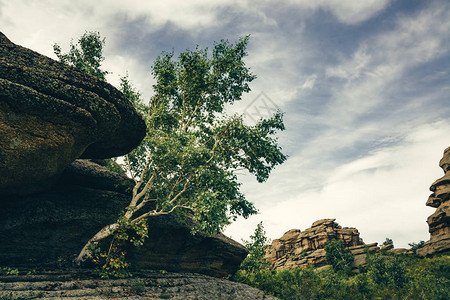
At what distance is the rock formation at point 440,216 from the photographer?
197 ft

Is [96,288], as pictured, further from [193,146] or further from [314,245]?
[314,245]

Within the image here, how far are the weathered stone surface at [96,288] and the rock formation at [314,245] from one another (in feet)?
210

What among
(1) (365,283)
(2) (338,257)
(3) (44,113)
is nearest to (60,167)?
(3) (44,113)

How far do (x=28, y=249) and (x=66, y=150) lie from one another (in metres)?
7.52


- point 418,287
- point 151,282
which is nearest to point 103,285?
point 151,282

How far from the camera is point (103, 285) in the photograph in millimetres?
13500

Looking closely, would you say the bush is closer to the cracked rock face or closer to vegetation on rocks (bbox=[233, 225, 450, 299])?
vegetation on rocks (bbox=[233, 225, 450, 299])

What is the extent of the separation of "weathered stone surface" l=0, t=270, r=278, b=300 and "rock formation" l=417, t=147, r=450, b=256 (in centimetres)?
6335

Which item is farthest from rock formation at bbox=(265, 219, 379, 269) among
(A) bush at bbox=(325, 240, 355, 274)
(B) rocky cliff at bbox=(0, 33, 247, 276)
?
(B) rocky cliff at bbox=(0, 33, 247, 276)

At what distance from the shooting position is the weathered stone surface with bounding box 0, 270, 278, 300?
35.5 feet

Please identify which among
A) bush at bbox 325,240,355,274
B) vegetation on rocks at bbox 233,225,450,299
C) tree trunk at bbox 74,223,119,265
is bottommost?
vegetation on rocks at bbox 233,225,450,299

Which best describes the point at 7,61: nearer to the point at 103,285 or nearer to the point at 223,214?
the point at 103,285

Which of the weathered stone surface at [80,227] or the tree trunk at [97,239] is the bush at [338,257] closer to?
the weathered stone surface at [80,227]

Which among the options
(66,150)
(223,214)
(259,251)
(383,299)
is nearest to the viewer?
(66,150)
